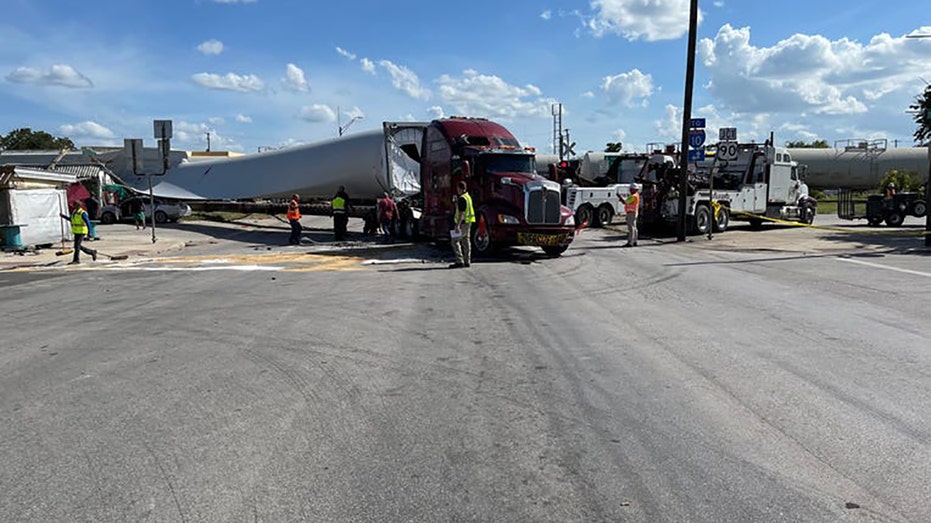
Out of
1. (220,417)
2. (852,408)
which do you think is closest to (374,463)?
(220,417)

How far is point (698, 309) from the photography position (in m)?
9.93

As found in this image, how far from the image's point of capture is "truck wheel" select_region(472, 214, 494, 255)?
1720cm

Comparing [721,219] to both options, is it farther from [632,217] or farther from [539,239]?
[539,239]

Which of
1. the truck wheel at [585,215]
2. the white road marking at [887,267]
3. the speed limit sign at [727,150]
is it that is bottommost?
the white road marking at [887,267]

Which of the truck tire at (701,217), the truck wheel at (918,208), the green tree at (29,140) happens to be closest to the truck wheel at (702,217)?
the truck tire at (701,217)

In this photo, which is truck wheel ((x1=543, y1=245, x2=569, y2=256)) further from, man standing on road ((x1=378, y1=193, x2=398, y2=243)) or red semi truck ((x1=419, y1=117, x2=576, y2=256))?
man standing on road ((x1=378, y1=193, x2=398, y2=243))

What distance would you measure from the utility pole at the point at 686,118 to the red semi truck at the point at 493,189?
19.5ft

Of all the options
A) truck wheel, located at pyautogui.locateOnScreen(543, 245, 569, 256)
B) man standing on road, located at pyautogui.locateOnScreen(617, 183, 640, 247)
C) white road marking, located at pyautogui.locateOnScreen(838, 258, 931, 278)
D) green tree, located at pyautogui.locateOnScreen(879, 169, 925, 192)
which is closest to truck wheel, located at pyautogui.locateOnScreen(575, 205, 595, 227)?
man standing on road, located at pyautogui.locateOnScreen(617, 183, 640, 247)

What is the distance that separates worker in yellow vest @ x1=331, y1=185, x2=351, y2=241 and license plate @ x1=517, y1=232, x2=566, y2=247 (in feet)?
28.2

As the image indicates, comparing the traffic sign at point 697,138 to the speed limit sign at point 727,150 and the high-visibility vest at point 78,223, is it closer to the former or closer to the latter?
the speed limit sign at point 727,150

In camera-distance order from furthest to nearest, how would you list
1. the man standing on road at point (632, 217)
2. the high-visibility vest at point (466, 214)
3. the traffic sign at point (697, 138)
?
the traffic sign at point (697, 138) < the man standing on road at point (632, 217) < the high-visibility vest at point (466, 214)

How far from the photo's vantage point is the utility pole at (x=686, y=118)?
22.0 metres

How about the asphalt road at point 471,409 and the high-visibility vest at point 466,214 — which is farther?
the high-visibility vest at point 466,214

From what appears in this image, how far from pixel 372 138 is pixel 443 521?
21.1m
